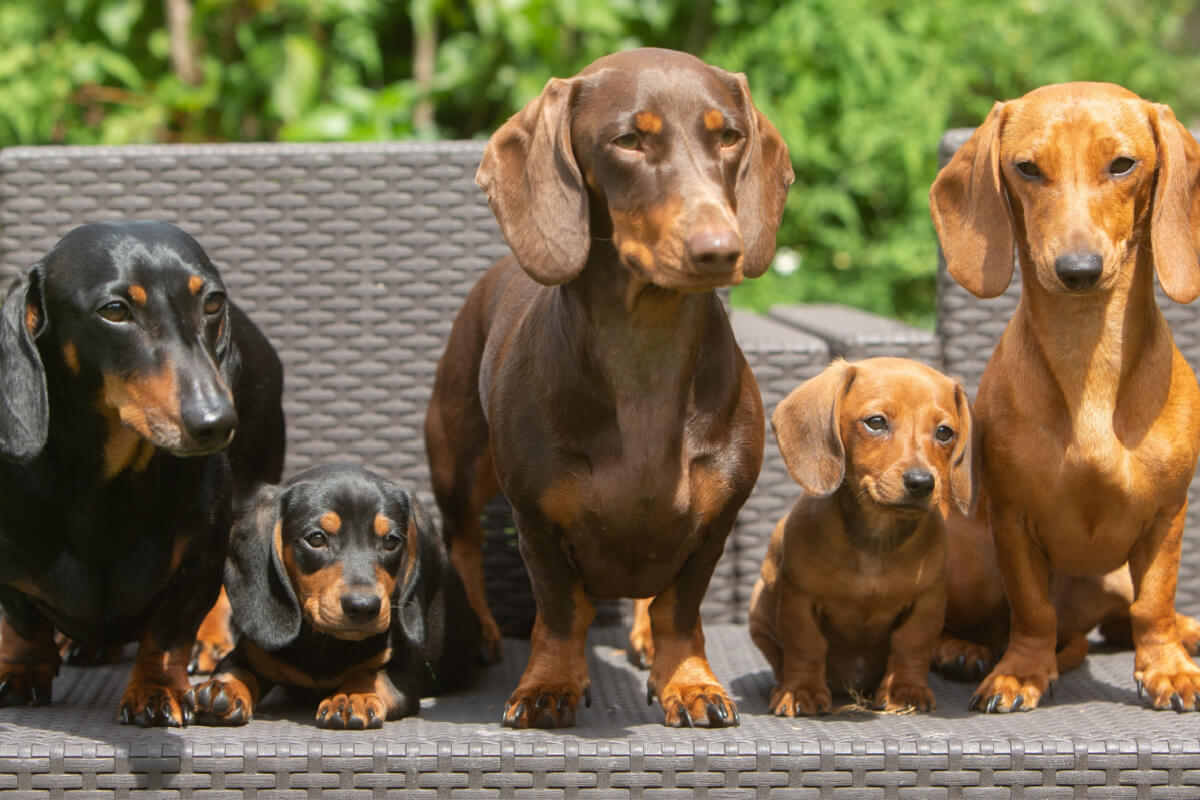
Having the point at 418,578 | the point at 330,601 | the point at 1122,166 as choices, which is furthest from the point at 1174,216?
the point at 330,601

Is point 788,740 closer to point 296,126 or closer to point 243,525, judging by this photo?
point 243,525

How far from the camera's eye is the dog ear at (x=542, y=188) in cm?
278

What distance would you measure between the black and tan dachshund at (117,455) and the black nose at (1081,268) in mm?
1519

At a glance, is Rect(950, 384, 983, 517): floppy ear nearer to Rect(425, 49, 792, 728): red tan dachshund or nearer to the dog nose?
Rect(425, 49, 792, 728): red tan dachshund

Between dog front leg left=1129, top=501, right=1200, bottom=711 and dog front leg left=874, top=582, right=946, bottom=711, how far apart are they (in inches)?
15.6

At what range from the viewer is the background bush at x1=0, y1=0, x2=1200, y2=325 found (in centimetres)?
582

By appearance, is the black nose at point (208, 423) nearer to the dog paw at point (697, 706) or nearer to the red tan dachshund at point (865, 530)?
the dog paw at point (697, 706)

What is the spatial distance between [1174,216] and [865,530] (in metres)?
0.86

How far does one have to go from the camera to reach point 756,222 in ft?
9.36

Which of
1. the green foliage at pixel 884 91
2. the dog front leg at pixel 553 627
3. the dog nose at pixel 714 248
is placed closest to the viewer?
the dog nose at pixel 714 248

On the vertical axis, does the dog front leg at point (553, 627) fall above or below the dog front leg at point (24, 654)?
above

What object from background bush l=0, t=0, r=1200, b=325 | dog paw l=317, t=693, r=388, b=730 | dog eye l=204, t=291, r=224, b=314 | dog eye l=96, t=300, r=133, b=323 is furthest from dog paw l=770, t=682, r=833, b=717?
background bush l=0, t=0, r=1200, b=325

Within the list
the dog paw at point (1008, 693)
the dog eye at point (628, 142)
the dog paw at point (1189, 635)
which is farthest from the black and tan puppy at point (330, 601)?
the dog paw at point (1189, 635)

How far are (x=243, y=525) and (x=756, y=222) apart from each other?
1228mm
